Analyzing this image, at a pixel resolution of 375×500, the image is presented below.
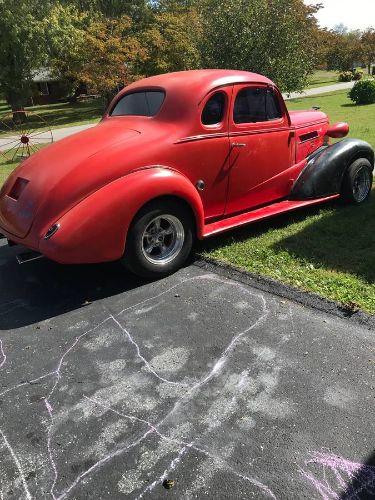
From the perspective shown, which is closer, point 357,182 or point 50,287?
point 50,287

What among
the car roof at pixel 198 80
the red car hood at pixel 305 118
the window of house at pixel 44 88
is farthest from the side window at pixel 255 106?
the window of house at pixel 44 88

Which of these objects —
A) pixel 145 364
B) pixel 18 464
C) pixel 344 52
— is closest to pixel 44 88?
pixel 344 52

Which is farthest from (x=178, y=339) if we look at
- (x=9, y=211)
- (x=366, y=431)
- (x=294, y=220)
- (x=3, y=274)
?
(x=294, y=220)

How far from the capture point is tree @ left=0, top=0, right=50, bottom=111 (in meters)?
25.8

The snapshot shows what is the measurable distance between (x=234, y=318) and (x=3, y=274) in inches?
103

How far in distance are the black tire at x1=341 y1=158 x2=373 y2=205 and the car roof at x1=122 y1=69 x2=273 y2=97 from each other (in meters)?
1.70

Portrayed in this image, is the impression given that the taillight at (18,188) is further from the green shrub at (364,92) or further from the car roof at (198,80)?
the green shrub at (364,92)

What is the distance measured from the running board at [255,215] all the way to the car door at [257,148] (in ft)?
0.29

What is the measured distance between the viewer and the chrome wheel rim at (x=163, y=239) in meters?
4.23

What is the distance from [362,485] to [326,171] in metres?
4.03

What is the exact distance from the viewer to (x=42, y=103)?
47469 mm

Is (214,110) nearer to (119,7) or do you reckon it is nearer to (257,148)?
(257,148)

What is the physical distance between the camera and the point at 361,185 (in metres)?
5.99

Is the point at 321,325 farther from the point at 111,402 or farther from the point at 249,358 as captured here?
the point at 111,402
